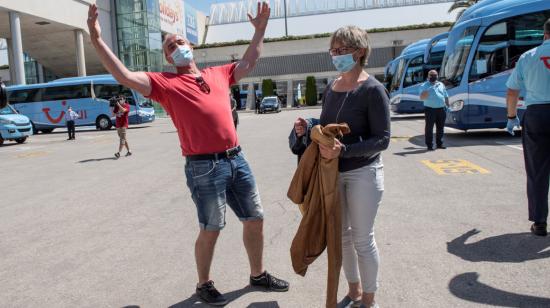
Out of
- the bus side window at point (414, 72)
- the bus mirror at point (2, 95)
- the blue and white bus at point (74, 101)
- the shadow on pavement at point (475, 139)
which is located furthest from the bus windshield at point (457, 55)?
the blue and white bus at point (74, 101)

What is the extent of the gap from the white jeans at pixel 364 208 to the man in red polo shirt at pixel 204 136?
761 mm

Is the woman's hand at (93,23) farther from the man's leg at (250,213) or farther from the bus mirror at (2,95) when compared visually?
the bus mirror at (2,95)

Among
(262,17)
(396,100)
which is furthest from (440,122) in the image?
(396,100)

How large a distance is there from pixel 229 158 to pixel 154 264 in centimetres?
154

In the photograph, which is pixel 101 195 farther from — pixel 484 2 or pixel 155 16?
pixel 155 16

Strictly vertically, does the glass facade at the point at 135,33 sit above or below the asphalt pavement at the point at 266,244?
above

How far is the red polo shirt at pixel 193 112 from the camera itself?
3293 millimetres

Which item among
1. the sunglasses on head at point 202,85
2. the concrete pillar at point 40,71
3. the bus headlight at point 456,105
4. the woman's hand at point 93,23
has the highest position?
the concrete pillar at point 40,71

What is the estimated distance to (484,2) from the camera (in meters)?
A: 12.9

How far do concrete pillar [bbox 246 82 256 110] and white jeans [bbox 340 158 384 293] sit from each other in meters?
55.0

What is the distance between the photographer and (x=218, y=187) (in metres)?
3.32

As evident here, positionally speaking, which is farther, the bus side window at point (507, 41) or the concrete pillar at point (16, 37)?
the concrete pillar at point (16, 37)

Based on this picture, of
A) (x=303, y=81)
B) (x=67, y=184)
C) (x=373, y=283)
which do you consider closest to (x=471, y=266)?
(x=373, y=283)

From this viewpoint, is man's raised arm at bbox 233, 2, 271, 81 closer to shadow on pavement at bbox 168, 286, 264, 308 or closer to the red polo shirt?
the red polo shirt
